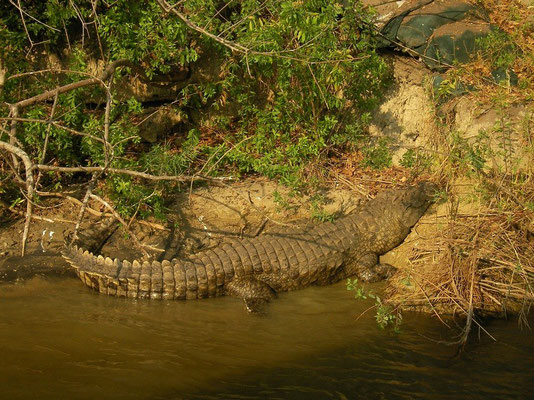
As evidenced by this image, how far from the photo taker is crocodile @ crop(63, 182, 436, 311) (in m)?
5.53

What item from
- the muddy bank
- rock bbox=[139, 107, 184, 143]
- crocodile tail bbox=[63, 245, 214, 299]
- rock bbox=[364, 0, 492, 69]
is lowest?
crocodile tail bbox=[63, 245, 214, 299]

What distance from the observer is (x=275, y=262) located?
6055mm

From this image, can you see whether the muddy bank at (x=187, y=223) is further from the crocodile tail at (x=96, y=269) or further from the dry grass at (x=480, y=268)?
the dry grass at (x=480, y=268)

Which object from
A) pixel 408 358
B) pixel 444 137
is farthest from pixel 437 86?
pixel 408 358

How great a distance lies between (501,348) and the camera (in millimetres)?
4730

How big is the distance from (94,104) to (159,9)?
6.67 ft

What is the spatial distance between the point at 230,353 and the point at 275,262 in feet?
5.46

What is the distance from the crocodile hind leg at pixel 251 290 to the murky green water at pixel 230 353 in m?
0.20

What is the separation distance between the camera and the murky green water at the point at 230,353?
407 centimetres

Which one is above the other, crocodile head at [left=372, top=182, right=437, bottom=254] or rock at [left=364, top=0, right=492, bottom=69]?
A: rock at [left=364, top=0, right=492, bottom=69]

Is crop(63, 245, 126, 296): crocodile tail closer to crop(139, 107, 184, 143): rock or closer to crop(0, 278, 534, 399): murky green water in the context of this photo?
crop(0, 278, 534, 399): murky green water

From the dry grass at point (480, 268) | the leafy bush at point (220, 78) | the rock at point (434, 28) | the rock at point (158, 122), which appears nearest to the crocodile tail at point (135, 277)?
the leafy bush at point (220, 78)

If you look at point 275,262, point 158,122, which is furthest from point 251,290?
point 158,122

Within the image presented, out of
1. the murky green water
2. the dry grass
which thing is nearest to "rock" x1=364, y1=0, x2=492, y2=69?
the dry grass
